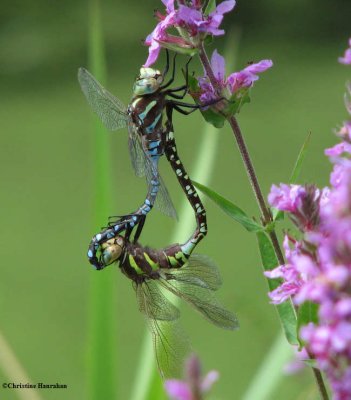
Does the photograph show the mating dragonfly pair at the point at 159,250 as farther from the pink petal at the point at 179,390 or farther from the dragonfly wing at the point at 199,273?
the pink petal at the point at 179,390

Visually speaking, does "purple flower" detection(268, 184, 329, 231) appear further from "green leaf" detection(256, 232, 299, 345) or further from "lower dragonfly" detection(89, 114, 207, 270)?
"lower dragonfly" detection(89, 114, 207, 270)

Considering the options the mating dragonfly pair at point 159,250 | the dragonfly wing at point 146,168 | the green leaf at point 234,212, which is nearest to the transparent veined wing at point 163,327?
the mating dragonfly pair at point 159,250

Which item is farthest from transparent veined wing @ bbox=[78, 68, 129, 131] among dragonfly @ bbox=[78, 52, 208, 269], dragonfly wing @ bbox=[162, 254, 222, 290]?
dragonfly wing @ bbox=[162, 254, 222, 290]

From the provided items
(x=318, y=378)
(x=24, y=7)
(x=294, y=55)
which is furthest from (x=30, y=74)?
(x=318, y=378)

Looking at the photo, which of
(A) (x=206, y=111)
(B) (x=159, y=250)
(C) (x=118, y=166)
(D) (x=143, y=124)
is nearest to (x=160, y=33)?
(A) (x=206, y=111)

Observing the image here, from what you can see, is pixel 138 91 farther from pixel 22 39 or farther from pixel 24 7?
pixel 24 7

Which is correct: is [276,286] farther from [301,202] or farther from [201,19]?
[201,19]
